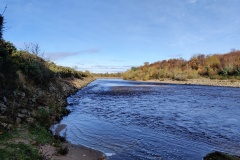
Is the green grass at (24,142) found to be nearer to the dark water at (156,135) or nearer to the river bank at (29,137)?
the river bank at (29,137)

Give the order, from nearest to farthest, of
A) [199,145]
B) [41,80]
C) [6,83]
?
[199,145], [6,83], [41,80]

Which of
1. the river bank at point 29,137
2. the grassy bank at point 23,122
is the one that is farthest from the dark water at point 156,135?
the grassy bank at point 23,122

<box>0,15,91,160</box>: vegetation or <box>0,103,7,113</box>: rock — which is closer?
<box>0,15,91,160</box>: vegetation

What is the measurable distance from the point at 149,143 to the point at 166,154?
5.57 feet

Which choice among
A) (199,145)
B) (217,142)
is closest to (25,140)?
(199,145)

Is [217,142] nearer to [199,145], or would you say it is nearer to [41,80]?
[199,145]

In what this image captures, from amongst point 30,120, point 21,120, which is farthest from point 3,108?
point 30,120

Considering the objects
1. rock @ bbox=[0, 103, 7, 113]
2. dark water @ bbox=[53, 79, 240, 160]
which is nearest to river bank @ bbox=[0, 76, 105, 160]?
rock @ bbox=[0, 103, 7, 113]

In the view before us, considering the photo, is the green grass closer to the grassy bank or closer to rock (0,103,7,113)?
the grassy bank

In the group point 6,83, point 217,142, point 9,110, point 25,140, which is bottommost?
point 217,142

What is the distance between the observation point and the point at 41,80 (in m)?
23.0

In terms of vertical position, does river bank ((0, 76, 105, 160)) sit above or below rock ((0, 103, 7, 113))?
below

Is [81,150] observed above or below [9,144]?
below

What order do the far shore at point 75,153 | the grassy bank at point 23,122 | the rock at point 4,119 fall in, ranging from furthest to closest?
the rock at point 4,119, the far shore at point 75,153, the grassy bank at point 23,122
